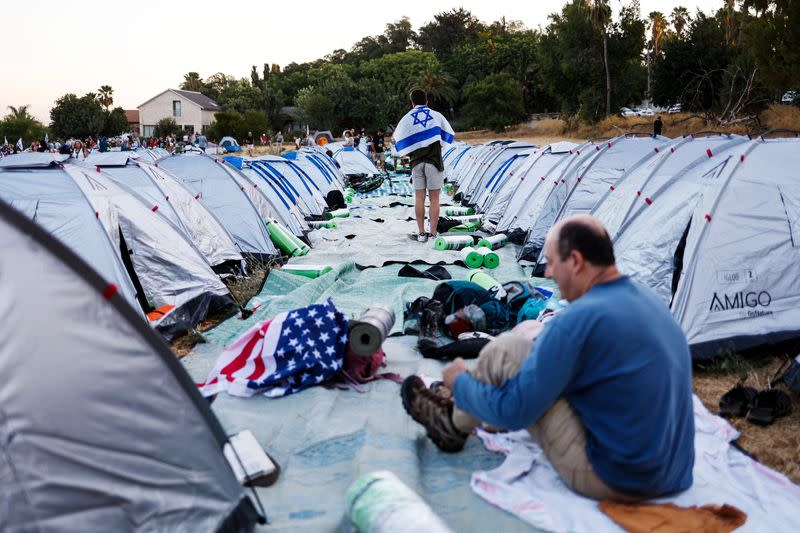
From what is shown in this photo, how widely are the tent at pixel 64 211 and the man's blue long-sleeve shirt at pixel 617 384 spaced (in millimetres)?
3920

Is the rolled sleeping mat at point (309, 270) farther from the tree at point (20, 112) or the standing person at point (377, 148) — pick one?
the tree at point (20, 112)

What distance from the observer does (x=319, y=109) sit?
56531 mm

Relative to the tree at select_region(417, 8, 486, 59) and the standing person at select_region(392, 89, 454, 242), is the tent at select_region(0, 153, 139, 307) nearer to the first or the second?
the standing person at select_region(392, 89, 454, 242)

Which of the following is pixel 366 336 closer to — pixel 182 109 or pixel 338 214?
pixel 338 214

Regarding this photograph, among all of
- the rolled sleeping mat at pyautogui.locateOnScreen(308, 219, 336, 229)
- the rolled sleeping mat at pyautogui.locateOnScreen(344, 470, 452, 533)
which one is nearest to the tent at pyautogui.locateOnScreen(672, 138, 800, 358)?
the rolled sleeping mat at pyautogui.locateOnScreen(344, 470, 452, 533)

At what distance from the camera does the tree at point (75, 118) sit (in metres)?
61.3

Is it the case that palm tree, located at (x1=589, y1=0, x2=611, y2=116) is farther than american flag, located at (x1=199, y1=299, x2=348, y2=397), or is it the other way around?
palm tree, located at (x1=589, y1=0, x2=611, y2=116)

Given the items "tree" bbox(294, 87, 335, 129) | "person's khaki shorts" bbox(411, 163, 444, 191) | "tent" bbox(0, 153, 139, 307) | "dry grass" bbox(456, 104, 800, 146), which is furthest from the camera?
"tree" bbox(294, 87, 335, 129)

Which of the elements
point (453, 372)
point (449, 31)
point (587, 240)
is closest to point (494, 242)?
point (453, 372)

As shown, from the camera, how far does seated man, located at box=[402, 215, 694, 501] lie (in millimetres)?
2568

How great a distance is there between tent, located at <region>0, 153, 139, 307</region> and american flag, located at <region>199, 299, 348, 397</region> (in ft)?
4.67

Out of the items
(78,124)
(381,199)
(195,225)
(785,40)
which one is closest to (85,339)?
(195,225)

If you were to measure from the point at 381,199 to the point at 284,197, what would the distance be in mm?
5563

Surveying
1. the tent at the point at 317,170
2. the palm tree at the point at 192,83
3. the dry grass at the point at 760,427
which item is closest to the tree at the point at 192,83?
the palm tree at the point at 192,83
